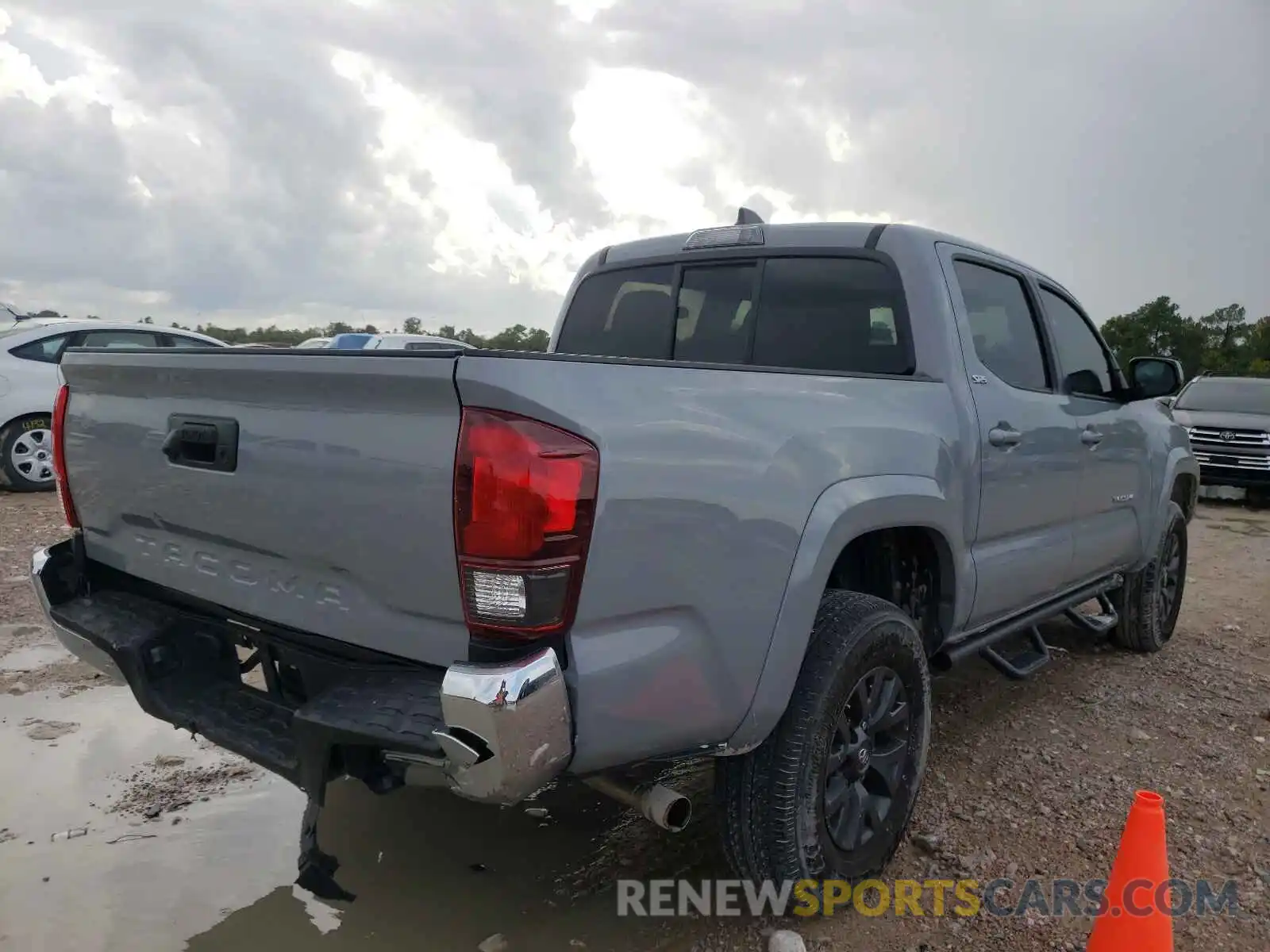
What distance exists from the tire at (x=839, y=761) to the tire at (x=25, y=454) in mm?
8306

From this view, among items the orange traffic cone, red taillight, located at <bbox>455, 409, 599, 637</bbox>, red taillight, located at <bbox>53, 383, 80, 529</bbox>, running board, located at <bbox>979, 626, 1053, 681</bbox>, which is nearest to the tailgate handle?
red taillight, located at <bbox>53, 383, 80, 529</bbox>

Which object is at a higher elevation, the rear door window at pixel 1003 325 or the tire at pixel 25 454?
the rear door window at pixel 1003 325

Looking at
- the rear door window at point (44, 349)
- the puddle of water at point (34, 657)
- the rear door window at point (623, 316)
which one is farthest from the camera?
the rear door window at point (44, 349)

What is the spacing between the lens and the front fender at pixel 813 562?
230cm

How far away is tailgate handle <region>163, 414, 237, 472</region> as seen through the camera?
7.49 feet

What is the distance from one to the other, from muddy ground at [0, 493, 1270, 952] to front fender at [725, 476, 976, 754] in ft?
2.33

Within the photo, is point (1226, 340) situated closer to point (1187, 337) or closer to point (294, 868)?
point (1187, 337)

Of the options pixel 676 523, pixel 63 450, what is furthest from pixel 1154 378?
pixel 63 450

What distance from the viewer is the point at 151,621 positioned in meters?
2.59

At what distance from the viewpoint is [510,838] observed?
306 cm

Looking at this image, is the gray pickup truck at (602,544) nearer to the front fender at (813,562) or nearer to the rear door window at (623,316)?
the front fender at (813,562)

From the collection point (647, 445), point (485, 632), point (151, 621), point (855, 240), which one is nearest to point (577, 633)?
point (485, 632)

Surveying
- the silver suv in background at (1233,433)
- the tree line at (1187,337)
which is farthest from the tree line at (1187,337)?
the silver suv in background at (1233,433)

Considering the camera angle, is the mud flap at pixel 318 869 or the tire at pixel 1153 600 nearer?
the mud flap at pixel 318 869
